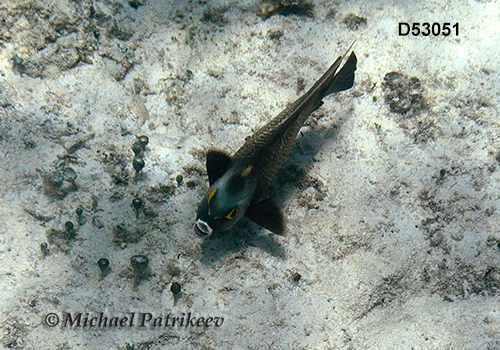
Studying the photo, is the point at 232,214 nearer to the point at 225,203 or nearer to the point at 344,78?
the point at 225,203

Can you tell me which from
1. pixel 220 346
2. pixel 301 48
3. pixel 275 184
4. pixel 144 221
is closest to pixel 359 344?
pixel 220 346

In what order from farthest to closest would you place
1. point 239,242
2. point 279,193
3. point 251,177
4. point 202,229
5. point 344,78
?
point 344,78 < point 279,193 < point 239,242 < point 251,177 < point 202,229

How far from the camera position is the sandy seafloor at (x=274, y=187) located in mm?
3086

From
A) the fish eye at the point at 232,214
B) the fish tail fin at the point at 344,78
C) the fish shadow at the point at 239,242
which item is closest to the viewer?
the fish eye at the point at 232,214

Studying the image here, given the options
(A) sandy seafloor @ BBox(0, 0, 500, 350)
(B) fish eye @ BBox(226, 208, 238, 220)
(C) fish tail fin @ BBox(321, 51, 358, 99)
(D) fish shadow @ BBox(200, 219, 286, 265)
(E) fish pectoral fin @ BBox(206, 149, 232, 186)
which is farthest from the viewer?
(C) fish tail fin @ BBox(321, 51, 358, 99)

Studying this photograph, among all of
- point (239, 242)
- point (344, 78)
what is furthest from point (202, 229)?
point (344, 78)

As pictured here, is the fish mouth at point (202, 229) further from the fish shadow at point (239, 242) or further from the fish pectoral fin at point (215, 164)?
the fish pectoral fin at point (215, 164)

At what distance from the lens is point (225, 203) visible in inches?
125

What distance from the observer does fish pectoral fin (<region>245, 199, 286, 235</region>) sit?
329 centimetres

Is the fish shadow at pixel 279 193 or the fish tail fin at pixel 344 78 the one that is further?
the fish tail fin at pixel 344 78

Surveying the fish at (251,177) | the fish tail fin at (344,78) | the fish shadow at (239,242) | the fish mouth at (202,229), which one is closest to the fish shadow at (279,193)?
the fish shadow at (239,242)

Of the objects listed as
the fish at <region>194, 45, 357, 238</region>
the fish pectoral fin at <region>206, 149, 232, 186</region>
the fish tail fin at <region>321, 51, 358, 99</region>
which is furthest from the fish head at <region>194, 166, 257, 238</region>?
the fish tail fin at <region>321, 51, 358, 99</region>

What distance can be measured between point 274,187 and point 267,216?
0.59 meters

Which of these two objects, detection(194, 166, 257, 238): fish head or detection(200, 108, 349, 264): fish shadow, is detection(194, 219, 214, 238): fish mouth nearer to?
detection(194, 166, 257, 238): fish head
